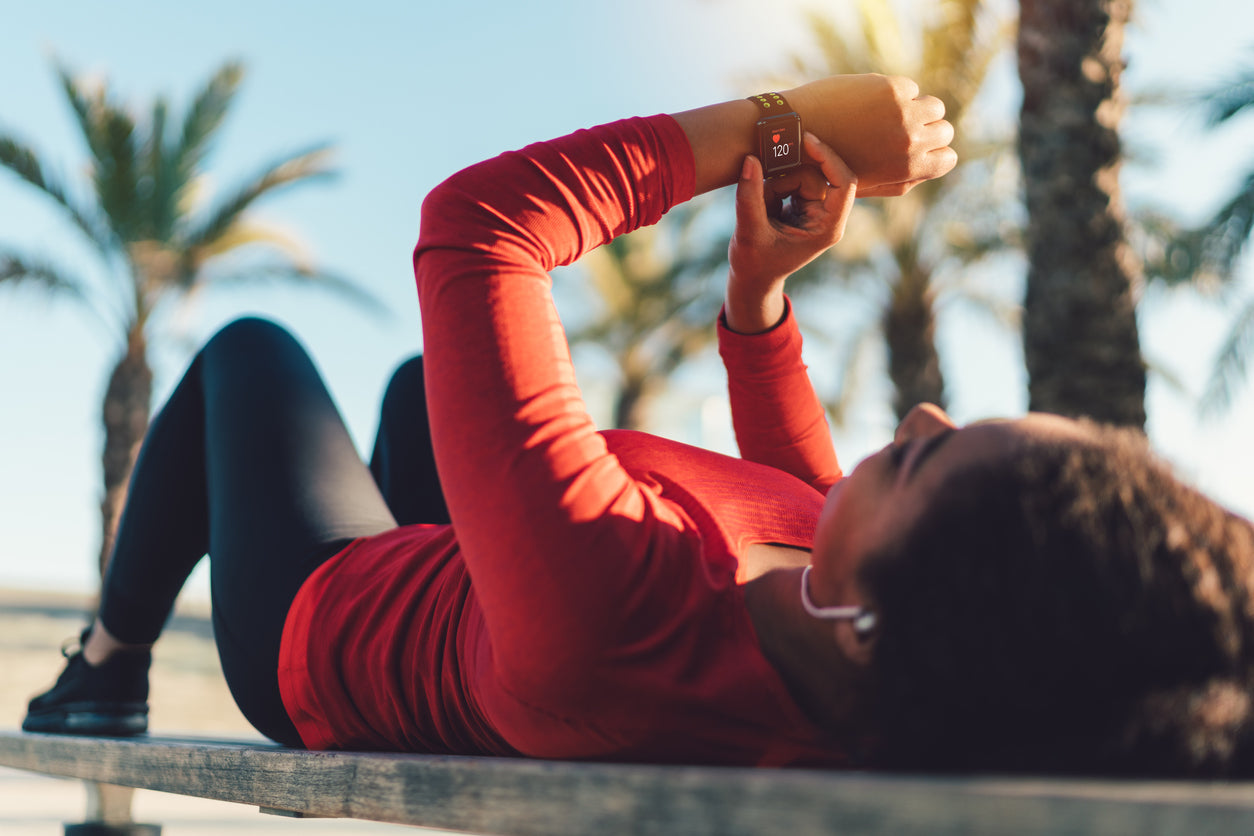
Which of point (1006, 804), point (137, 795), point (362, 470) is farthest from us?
point (137, 795)

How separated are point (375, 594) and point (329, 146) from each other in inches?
446

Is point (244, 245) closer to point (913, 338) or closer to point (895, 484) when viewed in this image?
point (913, 338)

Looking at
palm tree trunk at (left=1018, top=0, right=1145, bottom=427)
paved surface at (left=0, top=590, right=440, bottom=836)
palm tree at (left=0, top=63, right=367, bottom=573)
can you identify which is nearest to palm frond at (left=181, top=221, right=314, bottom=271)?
palm tree at (left=0, top=63, right=367, bottom=573)

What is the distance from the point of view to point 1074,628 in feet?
2.85

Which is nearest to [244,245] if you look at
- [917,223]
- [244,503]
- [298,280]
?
[298,280]

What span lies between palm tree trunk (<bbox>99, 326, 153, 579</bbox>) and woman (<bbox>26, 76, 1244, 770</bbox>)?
993cm

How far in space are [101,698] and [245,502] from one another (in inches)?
26.0

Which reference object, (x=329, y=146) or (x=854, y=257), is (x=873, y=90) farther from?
(x=329, y=146)

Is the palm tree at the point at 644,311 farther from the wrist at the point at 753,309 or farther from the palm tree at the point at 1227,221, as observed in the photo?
the wrist at the point at 753,309

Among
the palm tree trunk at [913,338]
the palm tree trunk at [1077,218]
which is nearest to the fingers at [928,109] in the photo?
the palm tree trunk at [1077,218]

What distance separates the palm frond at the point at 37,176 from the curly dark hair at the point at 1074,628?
39.5ft

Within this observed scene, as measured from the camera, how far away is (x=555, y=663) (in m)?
1.09

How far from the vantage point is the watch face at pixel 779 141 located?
1430 mm

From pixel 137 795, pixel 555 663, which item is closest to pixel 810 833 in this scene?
pixel 555 663
